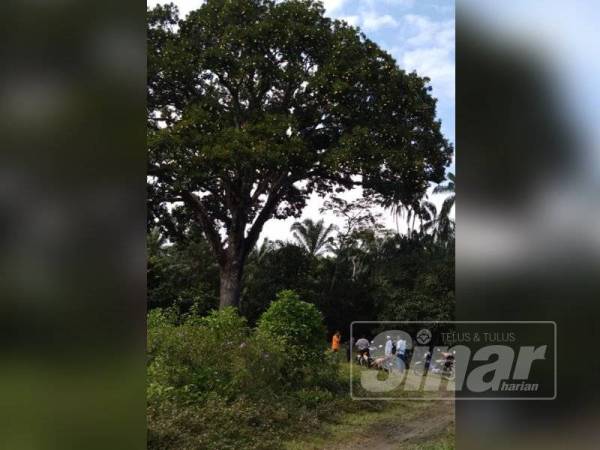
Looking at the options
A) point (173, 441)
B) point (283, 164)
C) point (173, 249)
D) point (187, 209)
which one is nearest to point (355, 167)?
point (283, 164)

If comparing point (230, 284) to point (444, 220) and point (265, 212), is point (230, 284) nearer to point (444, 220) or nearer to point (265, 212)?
point (265, 212)

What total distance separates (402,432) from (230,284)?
3384 mm

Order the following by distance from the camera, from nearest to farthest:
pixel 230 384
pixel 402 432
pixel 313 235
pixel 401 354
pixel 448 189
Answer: pixel 230 384
pixel 402 432
pixel 401 354
pixel 313 235
pixel 448 189

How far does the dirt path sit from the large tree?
2.96 meters

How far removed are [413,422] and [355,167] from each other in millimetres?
3544

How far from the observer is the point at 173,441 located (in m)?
3.75

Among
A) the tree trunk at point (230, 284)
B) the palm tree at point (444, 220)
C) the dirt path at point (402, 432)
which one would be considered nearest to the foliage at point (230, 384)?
the dirt path at point (402, 432)

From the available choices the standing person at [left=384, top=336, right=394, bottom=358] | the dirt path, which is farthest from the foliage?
the standing person at [left=384, top=336, right=394, bottom=358]

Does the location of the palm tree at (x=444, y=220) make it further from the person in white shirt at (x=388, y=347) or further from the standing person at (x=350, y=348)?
the standing person at (x=350, y=348)

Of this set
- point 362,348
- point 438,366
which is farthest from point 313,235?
point 438,366

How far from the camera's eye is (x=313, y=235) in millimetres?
7105

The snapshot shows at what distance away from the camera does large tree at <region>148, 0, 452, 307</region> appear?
7.06 metres

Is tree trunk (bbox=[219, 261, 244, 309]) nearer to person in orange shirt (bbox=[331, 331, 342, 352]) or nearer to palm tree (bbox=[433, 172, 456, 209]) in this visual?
person in orange shirt (bbox=[331, 331, 342, 352])

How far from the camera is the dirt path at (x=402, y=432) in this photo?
4.43m
